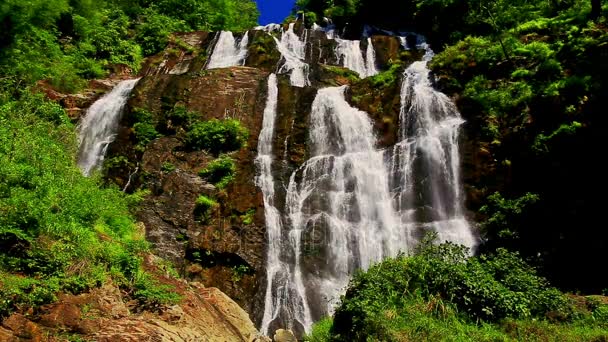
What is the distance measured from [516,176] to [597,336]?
8.64 metres

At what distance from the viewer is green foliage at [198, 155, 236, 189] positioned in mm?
19109

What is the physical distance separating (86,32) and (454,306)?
88.6 feet

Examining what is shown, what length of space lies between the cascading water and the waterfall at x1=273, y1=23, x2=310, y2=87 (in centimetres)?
554

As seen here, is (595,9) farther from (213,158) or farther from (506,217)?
(213,158)

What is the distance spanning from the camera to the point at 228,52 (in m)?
31.3

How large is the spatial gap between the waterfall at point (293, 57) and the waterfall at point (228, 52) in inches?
85.4

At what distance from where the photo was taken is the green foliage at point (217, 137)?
66.6 feet

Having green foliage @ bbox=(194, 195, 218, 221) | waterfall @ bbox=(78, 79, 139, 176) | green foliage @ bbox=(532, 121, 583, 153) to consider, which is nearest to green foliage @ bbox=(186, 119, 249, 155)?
green foliage @ bbox=(194, 195, 218, 221)

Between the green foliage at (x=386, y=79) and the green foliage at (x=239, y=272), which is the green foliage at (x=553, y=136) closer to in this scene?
the green foliage at (x=386, y=79)

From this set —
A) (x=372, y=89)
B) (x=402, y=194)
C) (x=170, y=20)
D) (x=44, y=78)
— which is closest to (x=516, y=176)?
(x=402, y=194)

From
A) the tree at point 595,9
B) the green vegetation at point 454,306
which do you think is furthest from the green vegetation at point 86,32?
the tree at point 595,9

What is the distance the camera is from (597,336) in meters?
9.25

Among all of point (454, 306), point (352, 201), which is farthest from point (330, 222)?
point (454, 306)

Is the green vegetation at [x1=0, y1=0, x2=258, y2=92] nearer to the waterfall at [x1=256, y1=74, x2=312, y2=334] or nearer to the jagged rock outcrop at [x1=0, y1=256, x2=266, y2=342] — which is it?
the waterfall at [x1=256, y1=74, x2=312, y2=334]
